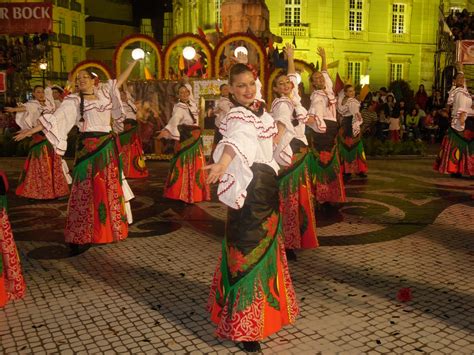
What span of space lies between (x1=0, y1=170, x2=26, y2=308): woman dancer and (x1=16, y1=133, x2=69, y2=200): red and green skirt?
5.31 metres

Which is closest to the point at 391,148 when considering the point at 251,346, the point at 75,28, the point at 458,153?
the point at 458,153

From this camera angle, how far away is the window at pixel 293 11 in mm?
38281

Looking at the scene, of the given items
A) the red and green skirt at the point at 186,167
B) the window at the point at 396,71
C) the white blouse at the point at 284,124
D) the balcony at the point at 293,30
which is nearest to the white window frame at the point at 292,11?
the balcony at the point at 293,30

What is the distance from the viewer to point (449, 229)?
758 centimetres

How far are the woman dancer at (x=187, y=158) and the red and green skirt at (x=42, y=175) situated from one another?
213 centimetres

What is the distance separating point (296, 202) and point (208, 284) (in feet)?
4.42

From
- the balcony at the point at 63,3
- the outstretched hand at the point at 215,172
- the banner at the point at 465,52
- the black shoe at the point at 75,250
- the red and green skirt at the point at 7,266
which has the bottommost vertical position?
the black shoe at the point at 75,250

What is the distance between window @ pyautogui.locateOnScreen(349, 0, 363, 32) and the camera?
4000cm

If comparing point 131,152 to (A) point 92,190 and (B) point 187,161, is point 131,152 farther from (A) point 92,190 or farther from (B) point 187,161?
(A) point 92,190

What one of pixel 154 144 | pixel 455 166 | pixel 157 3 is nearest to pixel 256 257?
pixel 455 166

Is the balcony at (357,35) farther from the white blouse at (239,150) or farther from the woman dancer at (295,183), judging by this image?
the white blouse at (239,150)

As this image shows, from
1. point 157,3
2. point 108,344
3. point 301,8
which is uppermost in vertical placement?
point 157,3

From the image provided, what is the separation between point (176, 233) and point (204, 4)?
1434 inches

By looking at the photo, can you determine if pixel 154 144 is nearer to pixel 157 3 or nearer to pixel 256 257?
pixel 256 257
